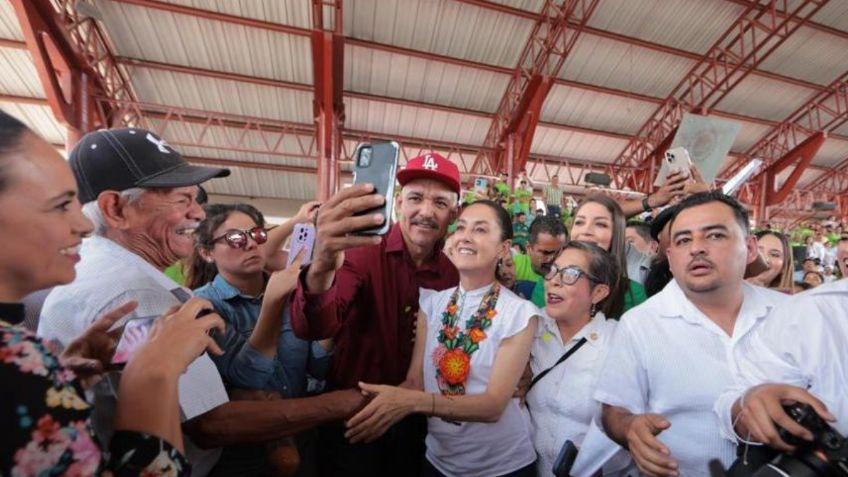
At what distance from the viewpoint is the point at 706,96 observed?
1157cm

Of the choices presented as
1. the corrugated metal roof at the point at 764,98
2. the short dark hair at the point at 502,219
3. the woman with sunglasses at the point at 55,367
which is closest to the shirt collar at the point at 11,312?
the woman with sunglasses at the point at 55,367

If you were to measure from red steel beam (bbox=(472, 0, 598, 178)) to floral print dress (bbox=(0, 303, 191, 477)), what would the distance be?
10.7 m

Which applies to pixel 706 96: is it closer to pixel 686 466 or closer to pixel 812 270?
pixel 812 270

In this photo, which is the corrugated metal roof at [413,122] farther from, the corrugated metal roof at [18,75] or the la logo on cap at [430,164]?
the la logo on cap at [430,164]

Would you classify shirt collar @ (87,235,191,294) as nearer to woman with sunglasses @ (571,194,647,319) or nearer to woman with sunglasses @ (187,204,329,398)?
woman with sunglasses @ (187,204,329,398)

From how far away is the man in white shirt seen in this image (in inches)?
55.7

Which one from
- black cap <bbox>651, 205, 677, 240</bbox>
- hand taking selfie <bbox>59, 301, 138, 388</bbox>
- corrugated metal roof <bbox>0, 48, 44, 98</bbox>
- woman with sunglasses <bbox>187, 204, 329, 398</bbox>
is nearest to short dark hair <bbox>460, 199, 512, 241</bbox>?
black cap <bbox>651, 205, 677, 240</bbox>

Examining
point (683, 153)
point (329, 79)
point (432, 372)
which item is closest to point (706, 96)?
point (329, 79)

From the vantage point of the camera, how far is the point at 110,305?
1.05m

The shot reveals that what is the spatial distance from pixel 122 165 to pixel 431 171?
117cm

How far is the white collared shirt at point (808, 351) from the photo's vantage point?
1054 mm

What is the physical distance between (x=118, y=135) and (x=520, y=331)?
1637 millimetres

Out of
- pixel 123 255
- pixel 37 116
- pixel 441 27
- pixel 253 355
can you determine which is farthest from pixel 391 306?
pixel 37 116

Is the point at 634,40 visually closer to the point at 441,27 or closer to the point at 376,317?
the point at 441,27
